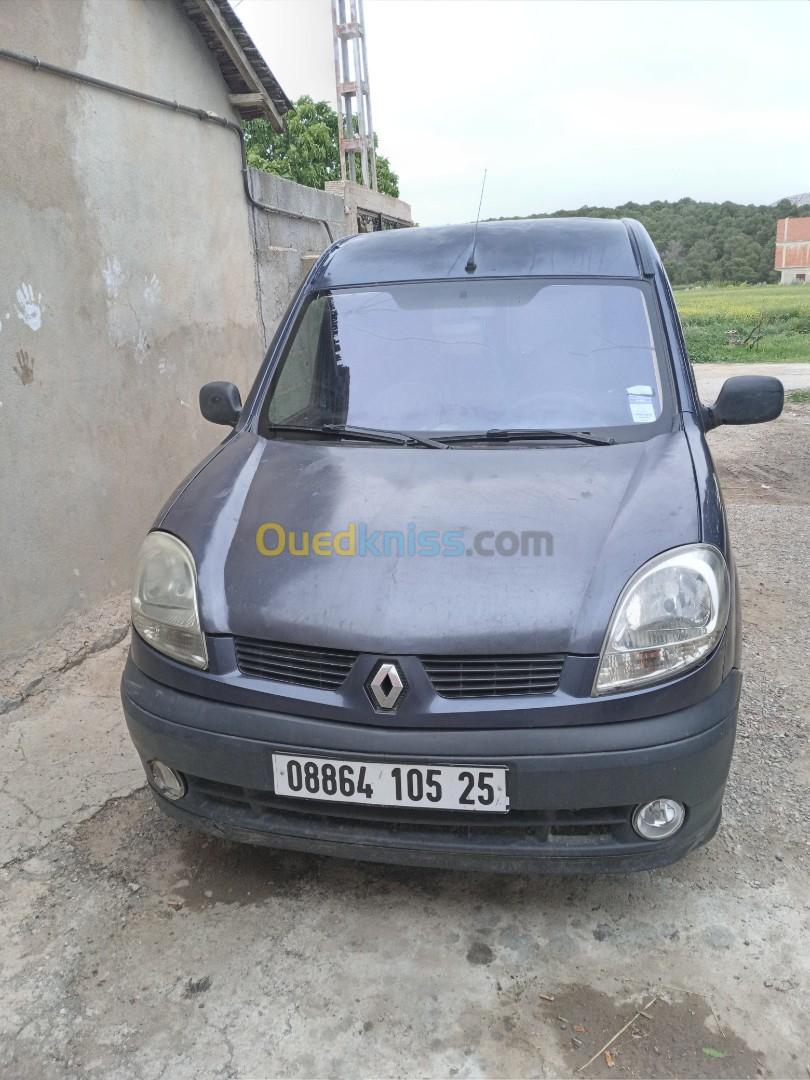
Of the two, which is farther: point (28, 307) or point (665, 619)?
point (28, 307)

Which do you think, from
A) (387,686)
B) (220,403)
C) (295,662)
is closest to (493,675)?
(387,686)

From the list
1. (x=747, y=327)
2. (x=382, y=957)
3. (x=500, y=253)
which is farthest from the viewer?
(x=747, y=327)

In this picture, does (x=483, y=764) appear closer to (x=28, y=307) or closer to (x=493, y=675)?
(x=493, y=675)

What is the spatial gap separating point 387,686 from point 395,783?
235 millimetres

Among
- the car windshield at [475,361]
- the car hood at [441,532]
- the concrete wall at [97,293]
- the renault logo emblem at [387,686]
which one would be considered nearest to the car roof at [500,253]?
the car windshield at [475,361]

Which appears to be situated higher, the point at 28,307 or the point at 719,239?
the point at 719,239

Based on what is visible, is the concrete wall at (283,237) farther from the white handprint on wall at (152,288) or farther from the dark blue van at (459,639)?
the dark blue van at (459,639)

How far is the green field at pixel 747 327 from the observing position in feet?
79.3

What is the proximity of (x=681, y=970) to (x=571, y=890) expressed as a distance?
392 millimetres

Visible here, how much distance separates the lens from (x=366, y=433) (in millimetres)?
2805

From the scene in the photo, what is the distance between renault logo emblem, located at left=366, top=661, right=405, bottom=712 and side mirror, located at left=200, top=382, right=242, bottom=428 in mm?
1580

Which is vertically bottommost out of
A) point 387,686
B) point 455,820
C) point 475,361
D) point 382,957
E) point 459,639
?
point 382,957

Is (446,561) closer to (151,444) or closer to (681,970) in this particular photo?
(681,970)

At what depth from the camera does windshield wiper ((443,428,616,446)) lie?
264 cm
